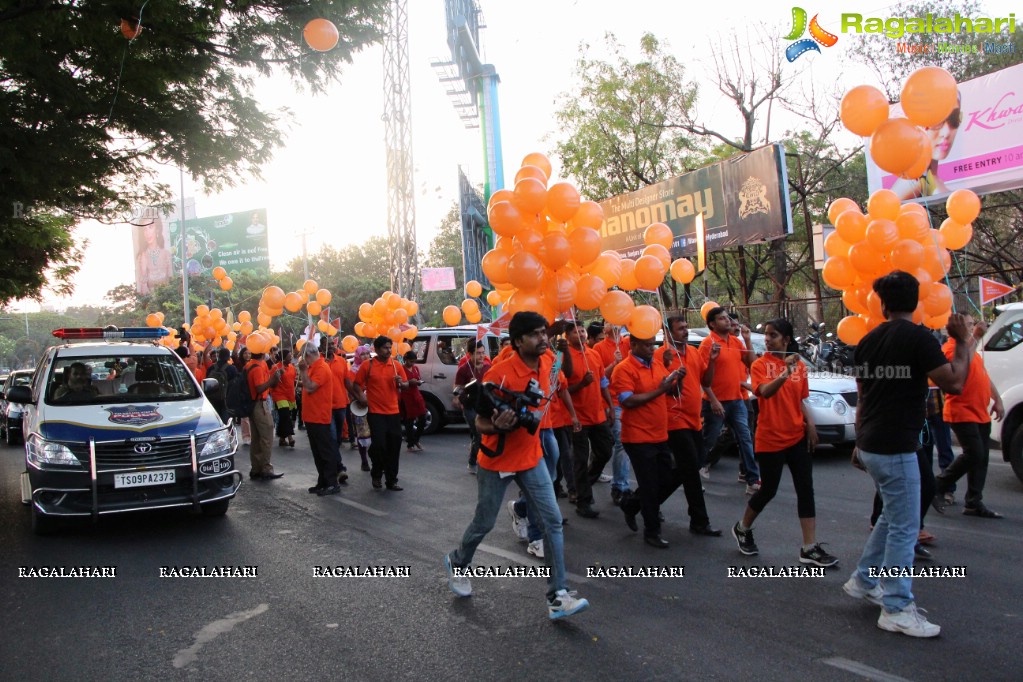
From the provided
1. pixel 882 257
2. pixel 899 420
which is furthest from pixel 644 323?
pixel 899 420

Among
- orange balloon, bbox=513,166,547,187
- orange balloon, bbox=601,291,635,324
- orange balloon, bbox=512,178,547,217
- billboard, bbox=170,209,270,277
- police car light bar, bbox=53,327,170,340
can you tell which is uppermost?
billboard, bbox=170,209,270,277

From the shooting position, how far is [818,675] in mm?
3549

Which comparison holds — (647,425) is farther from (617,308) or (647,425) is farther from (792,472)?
(792,472)

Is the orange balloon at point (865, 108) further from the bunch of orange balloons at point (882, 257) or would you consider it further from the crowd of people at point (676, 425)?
the crowd of people at point (676, 425)

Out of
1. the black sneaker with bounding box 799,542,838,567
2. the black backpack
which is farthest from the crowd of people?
the black backpack

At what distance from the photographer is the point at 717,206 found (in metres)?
17.3

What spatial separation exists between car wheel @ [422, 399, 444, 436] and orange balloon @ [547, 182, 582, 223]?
27.9 feet

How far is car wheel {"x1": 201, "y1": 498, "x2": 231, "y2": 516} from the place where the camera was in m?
7.13

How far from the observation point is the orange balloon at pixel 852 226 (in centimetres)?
584

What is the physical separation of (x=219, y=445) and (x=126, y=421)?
792mm

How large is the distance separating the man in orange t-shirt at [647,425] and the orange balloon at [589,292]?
1.33ft

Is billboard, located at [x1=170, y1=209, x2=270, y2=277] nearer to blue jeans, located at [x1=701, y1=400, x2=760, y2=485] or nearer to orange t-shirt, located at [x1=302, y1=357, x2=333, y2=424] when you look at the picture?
orange t-shirt, located at [x1=302, y1=357, x2=333, y2=424]

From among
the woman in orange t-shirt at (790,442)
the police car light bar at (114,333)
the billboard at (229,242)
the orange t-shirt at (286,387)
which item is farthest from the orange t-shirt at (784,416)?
the billboard at (229,242)

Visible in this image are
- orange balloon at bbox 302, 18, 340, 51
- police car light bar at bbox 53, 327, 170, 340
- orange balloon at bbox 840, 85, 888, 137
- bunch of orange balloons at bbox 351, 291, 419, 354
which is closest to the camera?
orange balloon at bbox 840, 85, 888, 137
